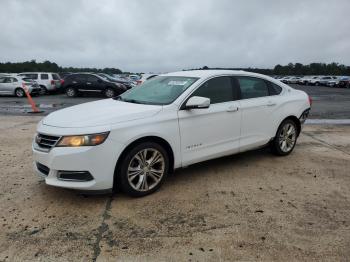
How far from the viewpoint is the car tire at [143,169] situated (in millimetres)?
4164

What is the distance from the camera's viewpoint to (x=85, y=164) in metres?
3.91

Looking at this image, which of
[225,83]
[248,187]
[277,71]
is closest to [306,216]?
[248,187]

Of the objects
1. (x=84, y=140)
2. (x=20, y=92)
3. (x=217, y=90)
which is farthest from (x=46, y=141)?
(x=20, y=92)

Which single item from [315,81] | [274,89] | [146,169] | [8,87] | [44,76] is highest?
[44,76]

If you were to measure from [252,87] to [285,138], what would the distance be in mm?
1187

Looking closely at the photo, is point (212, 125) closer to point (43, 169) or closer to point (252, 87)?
point (252, 87)

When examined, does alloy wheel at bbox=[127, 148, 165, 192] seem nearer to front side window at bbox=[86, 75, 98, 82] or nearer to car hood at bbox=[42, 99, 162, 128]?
car hood at bbox=[42, 99, 162, 128]

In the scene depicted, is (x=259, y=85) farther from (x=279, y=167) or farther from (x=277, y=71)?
(x=277, y=71)

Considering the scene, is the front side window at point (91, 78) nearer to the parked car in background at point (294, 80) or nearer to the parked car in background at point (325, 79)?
the parked car in background at point (325, 79)

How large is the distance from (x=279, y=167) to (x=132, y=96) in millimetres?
2577

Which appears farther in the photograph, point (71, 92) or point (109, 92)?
point (71, 92)

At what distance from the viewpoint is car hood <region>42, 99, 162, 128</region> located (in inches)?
161

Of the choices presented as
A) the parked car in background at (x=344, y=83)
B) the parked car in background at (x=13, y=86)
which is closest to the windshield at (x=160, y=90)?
the parked car in background at (x=13, y=86)

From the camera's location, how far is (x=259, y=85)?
5.82 m
